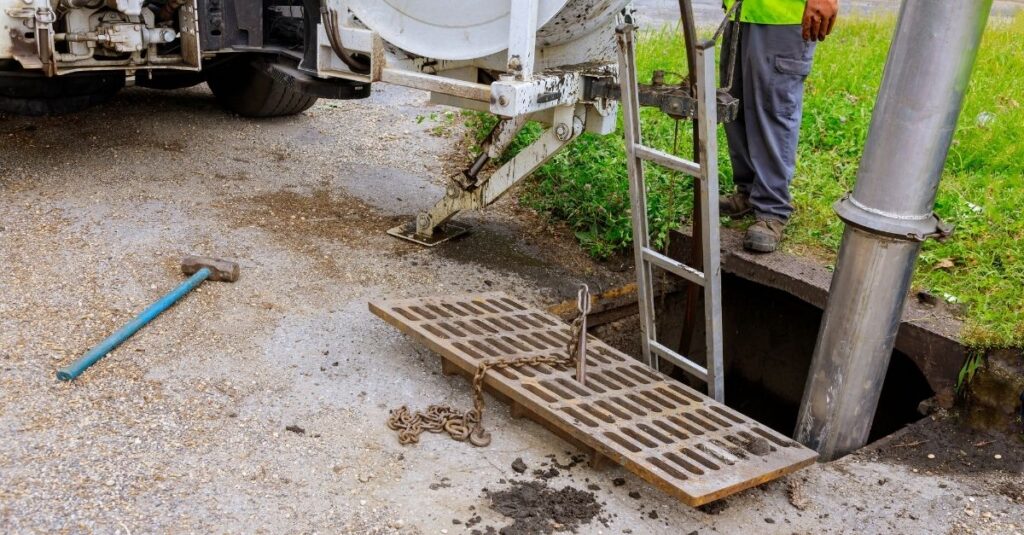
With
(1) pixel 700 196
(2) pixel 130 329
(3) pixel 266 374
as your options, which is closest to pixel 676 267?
(1) pixel 700 196

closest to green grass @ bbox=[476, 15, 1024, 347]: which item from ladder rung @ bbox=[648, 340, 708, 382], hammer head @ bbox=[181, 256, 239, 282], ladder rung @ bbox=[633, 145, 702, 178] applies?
ladder rung @ bbox=[648, 340, 708, 382]

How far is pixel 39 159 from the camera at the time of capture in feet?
17.0

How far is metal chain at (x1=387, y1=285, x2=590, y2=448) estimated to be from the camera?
3.08m

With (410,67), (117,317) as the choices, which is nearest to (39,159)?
(117,317)

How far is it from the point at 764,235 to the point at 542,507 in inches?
79.5

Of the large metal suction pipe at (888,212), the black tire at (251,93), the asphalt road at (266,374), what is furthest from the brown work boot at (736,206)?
the black tire at (251,93)

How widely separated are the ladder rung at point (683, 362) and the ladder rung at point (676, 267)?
0.29 metres

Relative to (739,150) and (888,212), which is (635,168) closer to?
(888,212)

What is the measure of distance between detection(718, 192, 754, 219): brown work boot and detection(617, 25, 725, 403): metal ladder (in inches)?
42.3

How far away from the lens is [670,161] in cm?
338

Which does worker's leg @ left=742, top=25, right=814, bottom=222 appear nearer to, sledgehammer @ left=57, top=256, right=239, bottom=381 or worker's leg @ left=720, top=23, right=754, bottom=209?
worker's leg @ left=720, top=23, right=754, bottom=209

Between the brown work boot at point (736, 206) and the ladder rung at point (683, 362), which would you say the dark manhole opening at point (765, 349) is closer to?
the brown work boot at point (736, 206)

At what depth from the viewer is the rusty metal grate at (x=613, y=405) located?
2875mm

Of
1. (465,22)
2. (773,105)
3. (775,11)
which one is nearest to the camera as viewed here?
(465,22)
